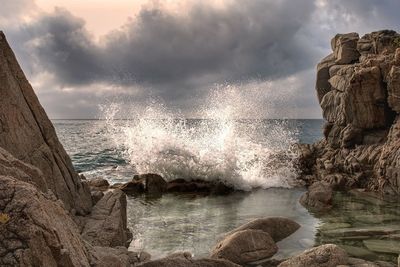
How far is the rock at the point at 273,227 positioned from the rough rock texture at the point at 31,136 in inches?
226

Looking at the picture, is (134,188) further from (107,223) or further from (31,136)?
(31,136)

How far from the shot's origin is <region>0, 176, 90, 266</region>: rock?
4.62 meters

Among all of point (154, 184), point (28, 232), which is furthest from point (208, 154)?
point (28, 232)

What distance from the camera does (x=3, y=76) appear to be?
1016 cm

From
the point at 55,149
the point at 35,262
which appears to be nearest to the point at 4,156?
the point at 35,262

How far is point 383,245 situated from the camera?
42.9 ft

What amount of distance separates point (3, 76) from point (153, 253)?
7.06m

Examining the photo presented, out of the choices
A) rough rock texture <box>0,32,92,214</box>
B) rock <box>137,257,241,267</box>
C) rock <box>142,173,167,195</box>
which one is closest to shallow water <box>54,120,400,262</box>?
rock <box>142,173,167,195</box>

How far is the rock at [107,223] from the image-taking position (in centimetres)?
1011

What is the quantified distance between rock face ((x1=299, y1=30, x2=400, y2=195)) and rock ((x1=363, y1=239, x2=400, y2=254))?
11.9 metres

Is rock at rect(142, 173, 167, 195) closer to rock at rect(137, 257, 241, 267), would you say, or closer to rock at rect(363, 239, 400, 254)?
rock at rect(363, 239, 400, 254)

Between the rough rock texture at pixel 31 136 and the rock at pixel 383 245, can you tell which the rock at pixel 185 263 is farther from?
the rock at pixel 383 245

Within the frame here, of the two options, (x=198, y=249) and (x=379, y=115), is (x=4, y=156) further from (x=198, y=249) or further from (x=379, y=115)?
(x=379, y=115)

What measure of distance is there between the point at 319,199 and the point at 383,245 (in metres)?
7.87
